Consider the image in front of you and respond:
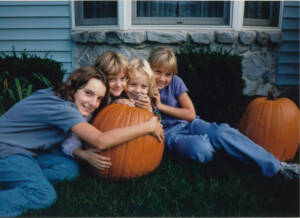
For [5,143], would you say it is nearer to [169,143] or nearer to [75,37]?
[169,143]

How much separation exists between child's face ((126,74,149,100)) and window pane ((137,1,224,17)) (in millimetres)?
2835

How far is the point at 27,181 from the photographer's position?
2.01 meters

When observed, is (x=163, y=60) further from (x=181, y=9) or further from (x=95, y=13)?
(x=95, y=13)

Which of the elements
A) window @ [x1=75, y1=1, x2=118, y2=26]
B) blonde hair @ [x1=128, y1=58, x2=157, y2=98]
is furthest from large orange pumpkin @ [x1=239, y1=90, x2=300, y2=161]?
window @ [x1=75, y1=1, x2=118, y2=26]

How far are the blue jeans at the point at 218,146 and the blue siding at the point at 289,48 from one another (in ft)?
10.8

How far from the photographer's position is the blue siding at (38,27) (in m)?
5.13

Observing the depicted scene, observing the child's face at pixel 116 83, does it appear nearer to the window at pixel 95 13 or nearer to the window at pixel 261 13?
the window at pixel 95 13

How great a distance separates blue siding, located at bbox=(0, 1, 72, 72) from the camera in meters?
5.13

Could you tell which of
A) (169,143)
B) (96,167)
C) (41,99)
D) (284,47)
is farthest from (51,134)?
(284,47)

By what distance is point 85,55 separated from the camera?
16.9 feet

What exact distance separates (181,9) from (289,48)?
215cm

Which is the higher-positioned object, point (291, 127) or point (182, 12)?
point (182, 12)

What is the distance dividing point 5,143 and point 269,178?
2.17m

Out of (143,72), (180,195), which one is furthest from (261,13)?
(180,195)
